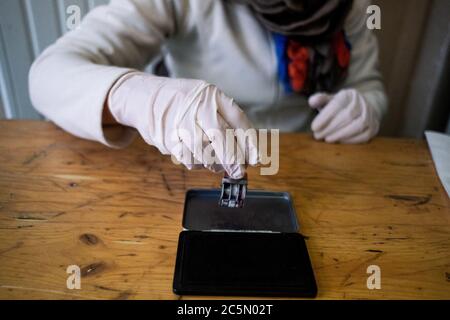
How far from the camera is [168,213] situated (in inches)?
19.7

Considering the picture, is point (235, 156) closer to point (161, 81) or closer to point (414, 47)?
point (161, 81)

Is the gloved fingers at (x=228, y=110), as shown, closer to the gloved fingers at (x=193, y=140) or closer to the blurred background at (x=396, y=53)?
the gloved fingers at (x=193, y=140)

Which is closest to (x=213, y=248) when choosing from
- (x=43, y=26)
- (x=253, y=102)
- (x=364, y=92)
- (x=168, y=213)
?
(x=168, y=213)

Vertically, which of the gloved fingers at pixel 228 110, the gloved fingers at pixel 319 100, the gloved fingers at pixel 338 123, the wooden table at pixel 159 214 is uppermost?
the gloved fingers at pixel 228 110

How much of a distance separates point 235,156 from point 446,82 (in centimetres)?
89

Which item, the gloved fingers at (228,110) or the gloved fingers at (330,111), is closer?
the gloved fingers at (228,110)

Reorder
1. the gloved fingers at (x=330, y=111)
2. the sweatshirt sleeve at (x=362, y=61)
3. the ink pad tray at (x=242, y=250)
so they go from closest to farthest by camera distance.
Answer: the ink pad tray at (x=242, y=250) → the gloved fingers at (x=330, y=111) → the sweatshirt sleeve at (x=362, y=61)

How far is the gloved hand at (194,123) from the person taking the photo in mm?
467

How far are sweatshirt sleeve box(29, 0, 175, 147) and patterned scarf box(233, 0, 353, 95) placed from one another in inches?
8.0

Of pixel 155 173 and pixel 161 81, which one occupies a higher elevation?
pixel 161 81

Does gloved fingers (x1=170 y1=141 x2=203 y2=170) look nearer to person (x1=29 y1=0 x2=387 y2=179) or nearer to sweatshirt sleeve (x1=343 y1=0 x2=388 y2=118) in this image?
person (x1=29 y1=0 x2=387 y2=179)

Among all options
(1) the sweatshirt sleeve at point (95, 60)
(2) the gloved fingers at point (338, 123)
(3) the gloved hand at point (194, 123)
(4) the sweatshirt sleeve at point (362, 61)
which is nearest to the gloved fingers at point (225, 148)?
(3) the gloved hand at point (194, 123)

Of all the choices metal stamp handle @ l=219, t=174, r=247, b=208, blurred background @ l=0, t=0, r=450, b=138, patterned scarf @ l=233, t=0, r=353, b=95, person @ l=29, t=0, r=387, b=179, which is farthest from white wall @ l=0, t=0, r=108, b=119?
metal stamp handle @ l=219, t=174, r=247, b=208

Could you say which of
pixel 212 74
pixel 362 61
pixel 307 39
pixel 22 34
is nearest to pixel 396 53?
pixel 362 61
